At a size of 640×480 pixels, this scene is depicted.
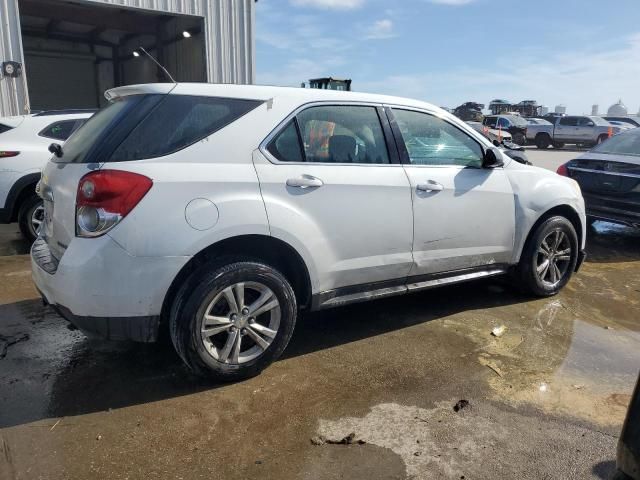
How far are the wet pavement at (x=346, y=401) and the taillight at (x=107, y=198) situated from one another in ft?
3.34

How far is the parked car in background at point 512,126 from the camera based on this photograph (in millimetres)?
27625

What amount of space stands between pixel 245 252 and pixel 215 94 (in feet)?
3.12

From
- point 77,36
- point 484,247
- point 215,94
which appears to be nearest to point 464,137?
point 484,247

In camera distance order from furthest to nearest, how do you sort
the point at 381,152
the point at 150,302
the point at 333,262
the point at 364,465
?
the point at 381,152 < the point at 333,262 < the point at 150,302 < the point at 364,465

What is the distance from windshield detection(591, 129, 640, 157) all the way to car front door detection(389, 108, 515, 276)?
3704 mm

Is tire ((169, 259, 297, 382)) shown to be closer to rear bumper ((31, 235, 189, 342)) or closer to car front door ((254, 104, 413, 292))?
rear bumper ((31, 235, 189, 342))

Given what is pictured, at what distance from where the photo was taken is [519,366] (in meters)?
3.46

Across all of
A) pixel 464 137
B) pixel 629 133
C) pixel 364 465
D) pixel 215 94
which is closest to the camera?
pixel 364 465

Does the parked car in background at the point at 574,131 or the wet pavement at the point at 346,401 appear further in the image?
the parked car in background at the point at 574,131

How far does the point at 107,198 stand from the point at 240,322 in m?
1.01

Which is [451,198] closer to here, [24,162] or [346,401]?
[346,401]

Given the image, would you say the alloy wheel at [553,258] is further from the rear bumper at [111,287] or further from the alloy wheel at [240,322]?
the rear bumper at [111,287]

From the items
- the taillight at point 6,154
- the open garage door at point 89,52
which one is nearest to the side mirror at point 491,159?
the taillight at point 6,154

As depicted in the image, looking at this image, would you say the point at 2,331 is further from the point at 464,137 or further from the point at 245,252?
the point at 464,137
